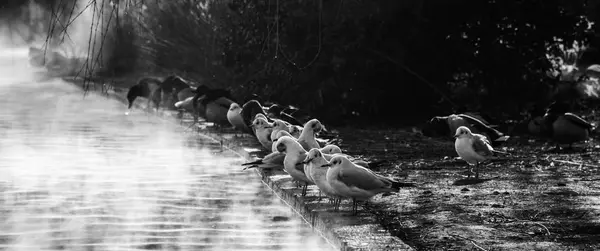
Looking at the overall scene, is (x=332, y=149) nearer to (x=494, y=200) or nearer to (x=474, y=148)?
(x=474, y=148)

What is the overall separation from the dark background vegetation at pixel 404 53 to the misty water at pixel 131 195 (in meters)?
2.45

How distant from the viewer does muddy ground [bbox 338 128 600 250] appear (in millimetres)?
9031

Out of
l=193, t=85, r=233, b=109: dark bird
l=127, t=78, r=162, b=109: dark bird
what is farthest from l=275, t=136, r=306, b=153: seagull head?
l=127, t=78, r=162, b=109: dark bird

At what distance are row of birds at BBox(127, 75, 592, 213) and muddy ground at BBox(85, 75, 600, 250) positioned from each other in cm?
29

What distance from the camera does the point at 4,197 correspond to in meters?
12.1

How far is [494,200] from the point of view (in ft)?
37.2

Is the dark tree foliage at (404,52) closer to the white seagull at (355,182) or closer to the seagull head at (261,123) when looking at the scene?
the seagull head at (261,123)

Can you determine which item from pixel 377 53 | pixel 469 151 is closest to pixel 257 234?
pixel 469 151

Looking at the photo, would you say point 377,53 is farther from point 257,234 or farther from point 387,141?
point 257,234

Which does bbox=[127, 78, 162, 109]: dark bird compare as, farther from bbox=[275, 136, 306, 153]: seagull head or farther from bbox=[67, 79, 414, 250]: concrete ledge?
bbox=[275, 136, 306, 153]: seagull head

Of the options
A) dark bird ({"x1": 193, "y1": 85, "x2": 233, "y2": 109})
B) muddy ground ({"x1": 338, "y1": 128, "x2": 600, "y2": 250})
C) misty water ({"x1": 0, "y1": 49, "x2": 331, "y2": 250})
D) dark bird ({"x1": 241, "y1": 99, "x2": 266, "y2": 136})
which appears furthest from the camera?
dark bird ({"x1": 193, "y1": 85, "x2": 233, "y2": 109})

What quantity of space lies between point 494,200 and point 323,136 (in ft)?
24.7

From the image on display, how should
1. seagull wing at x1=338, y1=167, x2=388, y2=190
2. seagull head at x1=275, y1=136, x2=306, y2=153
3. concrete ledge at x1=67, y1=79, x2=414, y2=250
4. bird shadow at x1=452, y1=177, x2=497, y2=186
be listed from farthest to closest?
bird shadow at x1=452, y1=177, x2=497, y2=186, seagull head at x1=275, y1=136, x2=306, y2=153, seagull wing at x1=338, y1=167, x2=388, y2=190, concrete ledge at x1=67, y1=79, x2=414, y2=250

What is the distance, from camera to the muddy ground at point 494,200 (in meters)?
9.03
